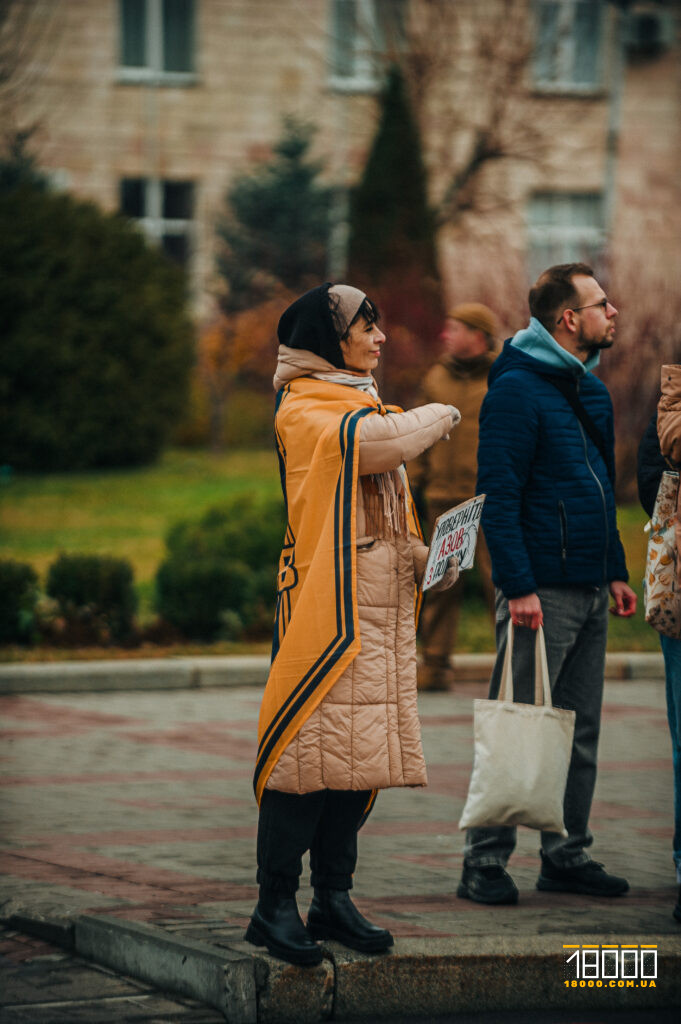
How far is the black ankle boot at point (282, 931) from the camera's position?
4207 mm

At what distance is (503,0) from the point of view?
21688mm

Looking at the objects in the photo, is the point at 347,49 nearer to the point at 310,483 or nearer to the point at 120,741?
the point at 120,741

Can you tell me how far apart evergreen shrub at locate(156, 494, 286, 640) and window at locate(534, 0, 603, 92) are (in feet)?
42.6

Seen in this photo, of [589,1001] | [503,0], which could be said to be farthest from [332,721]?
[503,0]

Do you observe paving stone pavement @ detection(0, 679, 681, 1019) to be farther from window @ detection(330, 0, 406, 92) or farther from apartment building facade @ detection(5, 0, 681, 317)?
window @ detection(330, 0, 406, 92)

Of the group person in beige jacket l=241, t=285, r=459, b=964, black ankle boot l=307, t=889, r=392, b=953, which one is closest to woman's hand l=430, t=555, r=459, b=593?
person in beige jacket l=241, t=285, r=459, b=964

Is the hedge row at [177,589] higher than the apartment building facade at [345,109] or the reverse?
the reverse

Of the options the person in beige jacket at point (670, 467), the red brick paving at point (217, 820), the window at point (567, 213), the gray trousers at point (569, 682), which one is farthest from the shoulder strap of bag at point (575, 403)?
the window at point (567, 213)

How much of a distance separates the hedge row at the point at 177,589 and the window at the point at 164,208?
1568cm

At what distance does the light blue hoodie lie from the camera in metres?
5.20

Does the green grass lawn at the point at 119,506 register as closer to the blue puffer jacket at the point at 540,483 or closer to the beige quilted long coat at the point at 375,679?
the blue puffer jacket at the point at 540,483

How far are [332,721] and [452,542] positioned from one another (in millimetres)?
666

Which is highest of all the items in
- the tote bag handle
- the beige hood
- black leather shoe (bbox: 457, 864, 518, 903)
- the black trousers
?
the beige hood

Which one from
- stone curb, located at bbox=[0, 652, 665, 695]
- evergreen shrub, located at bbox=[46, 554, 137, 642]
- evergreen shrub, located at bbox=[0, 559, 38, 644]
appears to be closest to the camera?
stone curb, located at bbox=[0, 652, 665, 695]
